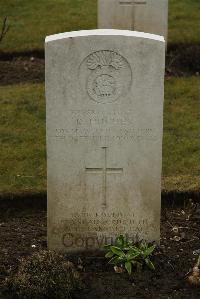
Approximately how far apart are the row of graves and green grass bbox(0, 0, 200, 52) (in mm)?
5580

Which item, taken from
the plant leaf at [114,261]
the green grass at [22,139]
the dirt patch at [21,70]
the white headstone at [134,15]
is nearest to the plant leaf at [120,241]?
the plant leaf at [114,261]

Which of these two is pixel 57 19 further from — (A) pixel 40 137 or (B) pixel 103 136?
(B) pixel 103 136

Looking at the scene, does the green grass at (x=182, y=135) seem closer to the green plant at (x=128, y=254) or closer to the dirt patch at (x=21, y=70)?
the green plant at (x=128, y=254)

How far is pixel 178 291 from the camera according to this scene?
4797 mm

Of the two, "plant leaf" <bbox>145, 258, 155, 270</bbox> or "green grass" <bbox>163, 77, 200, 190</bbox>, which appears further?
"green grass" <bbox>163, 77, 200, 190</bbox>

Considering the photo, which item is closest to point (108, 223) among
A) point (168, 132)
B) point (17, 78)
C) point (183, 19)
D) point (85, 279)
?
point (85, 279)

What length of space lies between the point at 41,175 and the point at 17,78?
320 cm

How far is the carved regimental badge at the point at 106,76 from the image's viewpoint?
4.82 meters

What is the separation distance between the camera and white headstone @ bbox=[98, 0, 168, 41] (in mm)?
9602

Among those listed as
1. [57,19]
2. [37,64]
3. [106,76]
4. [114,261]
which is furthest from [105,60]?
[57,19]

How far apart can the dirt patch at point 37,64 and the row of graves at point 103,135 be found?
177 inches

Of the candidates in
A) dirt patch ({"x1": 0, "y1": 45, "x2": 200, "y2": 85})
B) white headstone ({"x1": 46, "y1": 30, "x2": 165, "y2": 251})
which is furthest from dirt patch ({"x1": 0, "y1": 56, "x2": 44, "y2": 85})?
white headstone ({"x1": 46, "y1": 30, "x2": 165, "y2": 251})

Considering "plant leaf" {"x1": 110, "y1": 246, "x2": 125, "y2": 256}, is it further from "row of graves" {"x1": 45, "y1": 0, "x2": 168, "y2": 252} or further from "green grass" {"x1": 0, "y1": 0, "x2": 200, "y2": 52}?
"green grass" {"x1": 0, "y1": 0, "x2": 200, "y2": 52}

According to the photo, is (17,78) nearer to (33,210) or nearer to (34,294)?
(33,210)
